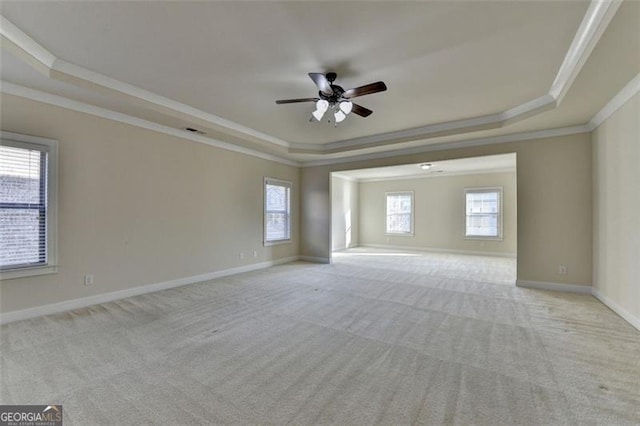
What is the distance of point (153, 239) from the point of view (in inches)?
175

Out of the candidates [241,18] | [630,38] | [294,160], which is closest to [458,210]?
[294,160]

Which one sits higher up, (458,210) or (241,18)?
(241,18)

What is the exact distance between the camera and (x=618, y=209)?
351 centimetres

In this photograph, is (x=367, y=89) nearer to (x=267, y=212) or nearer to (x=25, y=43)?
(x=25, y=43)

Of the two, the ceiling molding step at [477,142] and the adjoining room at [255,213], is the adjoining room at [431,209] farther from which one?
the adjoining room at [255,213]

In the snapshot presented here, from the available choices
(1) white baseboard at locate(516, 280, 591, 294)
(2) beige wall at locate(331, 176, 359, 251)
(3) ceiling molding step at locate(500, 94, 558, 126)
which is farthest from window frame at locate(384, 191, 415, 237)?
(3) ceiling molding step at locate(500, 94, 558, 126)

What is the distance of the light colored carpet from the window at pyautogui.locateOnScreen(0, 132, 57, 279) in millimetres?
714

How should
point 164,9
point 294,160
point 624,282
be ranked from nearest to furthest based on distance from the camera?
point 164,9, point 624,282, point 294,160

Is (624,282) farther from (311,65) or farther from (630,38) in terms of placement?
(311,65)

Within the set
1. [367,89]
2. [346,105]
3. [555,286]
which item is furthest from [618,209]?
[346,105]

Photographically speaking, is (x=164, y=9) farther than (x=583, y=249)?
No

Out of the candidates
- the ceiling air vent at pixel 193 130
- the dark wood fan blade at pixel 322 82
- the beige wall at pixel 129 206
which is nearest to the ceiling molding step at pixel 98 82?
the ceiling air vent at pixel 193 130

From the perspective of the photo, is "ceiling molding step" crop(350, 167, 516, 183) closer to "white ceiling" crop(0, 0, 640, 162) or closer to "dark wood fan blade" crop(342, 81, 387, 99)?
"white ceiling" crop(0, 0, 640, 162)

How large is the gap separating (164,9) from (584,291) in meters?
6.49
